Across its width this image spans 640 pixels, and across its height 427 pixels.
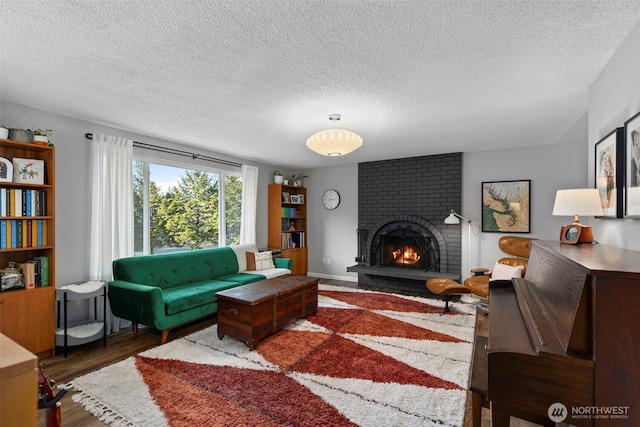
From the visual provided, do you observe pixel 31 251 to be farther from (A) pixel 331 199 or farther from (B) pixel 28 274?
(A) pixel 331 199

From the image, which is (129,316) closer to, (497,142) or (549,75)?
(549,75)

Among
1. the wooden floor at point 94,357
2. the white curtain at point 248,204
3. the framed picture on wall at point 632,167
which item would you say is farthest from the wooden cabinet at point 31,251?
the framed picture on wall at point 632,167

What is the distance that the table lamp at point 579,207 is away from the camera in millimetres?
1841

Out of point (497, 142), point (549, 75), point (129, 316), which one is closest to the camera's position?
point (549, 75)

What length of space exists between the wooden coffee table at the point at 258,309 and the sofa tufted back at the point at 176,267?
1000mm

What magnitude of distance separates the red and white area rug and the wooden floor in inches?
2.6

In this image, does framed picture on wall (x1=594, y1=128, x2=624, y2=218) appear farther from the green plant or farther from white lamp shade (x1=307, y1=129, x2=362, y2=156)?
the green plant

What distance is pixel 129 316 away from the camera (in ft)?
10.3

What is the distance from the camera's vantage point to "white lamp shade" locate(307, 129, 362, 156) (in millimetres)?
2818

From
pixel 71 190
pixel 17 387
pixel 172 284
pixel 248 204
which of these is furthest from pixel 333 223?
pixel 17 387

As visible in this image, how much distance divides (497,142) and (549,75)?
224cm

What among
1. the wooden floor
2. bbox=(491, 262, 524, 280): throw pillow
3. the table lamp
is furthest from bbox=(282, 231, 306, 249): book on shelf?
the table lamp

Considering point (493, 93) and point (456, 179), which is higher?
point (493, 93)

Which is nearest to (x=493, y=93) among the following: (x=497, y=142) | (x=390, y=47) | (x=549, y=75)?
(x=549, y=75)
